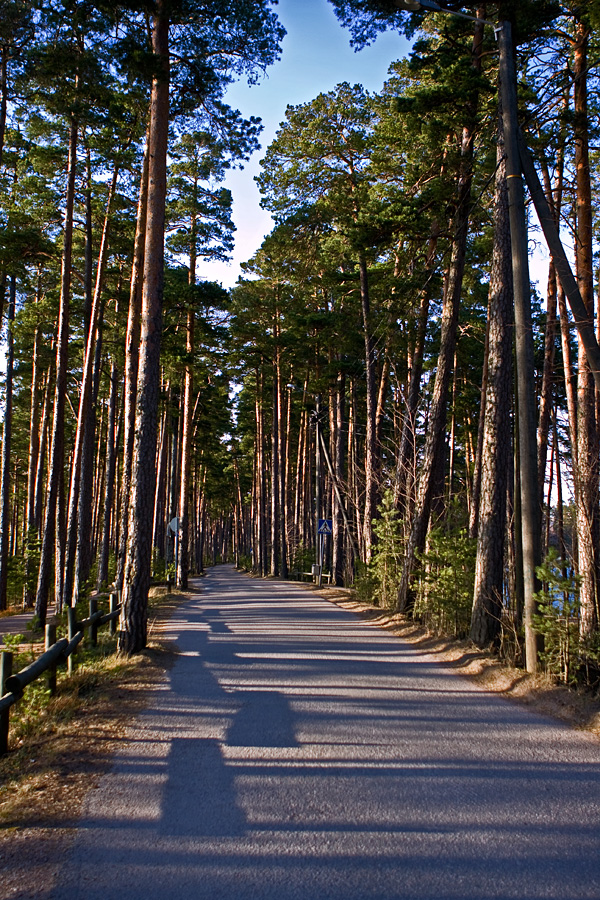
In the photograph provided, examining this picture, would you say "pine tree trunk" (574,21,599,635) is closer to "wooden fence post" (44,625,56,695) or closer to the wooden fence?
the wooden fence

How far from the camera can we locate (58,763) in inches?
214

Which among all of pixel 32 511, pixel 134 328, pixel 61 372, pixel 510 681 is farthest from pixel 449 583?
pixel 32 511

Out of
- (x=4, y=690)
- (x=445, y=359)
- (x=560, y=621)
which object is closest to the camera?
(x=4, y=690)

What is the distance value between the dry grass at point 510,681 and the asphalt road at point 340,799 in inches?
11.7

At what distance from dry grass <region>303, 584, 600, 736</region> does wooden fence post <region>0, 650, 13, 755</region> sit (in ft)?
17.4

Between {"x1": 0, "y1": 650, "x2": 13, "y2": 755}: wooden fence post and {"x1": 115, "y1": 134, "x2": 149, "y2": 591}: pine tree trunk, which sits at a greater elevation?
{"x1": 115, "y1": 134, "x2": 149, "y2": 591}: pine tree trunk

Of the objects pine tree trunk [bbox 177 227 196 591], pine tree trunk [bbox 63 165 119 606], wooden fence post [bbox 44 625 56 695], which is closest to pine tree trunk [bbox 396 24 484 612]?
wooden fence post [bbox 44 625 56 695]

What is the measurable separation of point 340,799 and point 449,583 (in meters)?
7.73

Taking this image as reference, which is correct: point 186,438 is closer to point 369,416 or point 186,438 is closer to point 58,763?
point 369,416

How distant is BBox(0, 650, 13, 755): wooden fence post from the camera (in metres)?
5.95

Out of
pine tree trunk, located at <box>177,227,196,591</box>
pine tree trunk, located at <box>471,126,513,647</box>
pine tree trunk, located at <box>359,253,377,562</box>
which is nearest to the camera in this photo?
pine tree trunk, located at <box>471,126,513,647</box>

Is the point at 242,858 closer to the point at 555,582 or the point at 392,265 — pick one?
the point at 555,582

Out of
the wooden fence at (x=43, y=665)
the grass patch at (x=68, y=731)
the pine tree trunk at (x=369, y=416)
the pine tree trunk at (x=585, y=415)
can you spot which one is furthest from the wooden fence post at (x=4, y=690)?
the pine tree trunk at (x=369, y=416)

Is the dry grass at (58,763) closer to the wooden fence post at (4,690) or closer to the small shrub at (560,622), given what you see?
the wooden fence post at (4,690)
